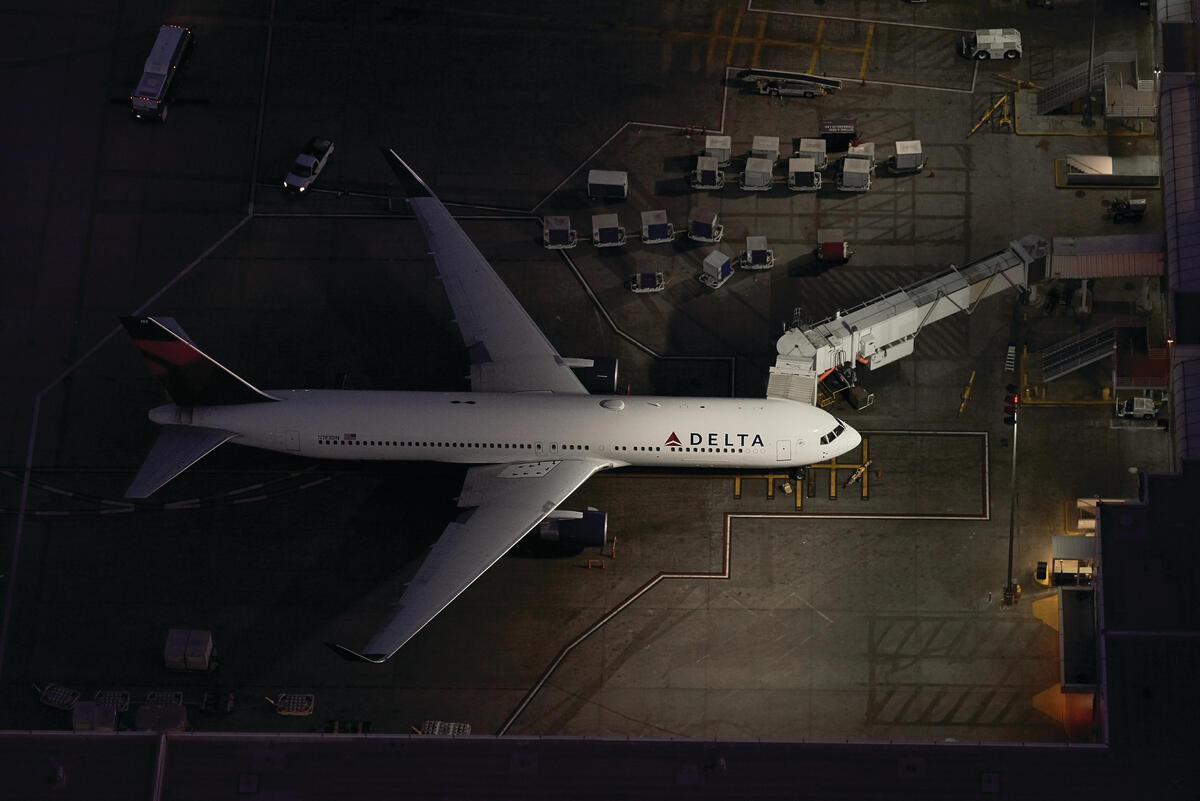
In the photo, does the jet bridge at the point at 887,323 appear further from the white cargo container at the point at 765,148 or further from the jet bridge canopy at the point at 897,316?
the white cargo container at the point at 765,148

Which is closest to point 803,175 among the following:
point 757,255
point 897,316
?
point 757,255

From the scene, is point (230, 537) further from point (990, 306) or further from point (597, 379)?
point (990, 306)

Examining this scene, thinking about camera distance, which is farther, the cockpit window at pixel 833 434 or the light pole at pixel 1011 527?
the light pole at pixel 1011 527

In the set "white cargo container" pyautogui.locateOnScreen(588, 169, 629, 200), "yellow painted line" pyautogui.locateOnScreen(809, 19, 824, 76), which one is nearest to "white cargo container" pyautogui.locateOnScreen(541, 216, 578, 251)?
"white cargo container" pyautogui.locateOnScreen(588, 169, 629, 200)

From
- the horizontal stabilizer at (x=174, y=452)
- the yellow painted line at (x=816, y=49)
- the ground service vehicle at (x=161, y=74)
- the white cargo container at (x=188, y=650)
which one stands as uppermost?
the yellow painted line at (x=816, y=49)

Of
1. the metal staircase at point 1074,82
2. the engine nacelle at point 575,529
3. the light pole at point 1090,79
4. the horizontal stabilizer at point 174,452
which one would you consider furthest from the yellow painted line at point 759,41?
the horizontal stabilizer at point 174,452

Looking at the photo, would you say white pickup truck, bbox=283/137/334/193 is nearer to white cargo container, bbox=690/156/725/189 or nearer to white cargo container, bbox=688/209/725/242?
white cargo container, bbox=690/156/725/189
